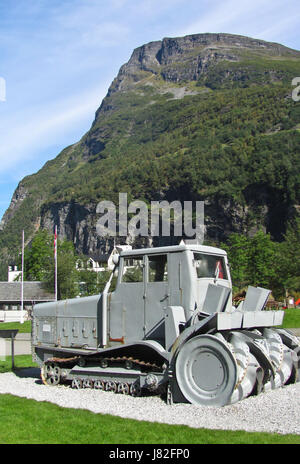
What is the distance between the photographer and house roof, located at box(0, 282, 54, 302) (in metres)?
69.8

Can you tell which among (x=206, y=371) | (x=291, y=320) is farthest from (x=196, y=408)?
(x=291, y=320)

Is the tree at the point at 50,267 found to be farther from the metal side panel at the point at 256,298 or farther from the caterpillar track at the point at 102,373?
the metal side panel at the point at 256,298

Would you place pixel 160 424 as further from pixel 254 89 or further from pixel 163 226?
pixel 254 89

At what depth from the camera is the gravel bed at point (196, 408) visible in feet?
28.4

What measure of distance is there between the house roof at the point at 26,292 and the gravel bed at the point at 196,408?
57.9m

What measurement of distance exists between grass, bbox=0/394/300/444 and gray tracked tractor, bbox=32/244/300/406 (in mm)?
1875

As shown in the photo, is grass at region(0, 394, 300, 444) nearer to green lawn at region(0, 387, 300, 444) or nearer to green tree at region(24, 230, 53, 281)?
green lawn at region(0, 387, 300, 444)

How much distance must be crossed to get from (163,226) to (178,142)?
6421 centimetres

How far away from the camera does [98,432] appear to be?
27.0ft

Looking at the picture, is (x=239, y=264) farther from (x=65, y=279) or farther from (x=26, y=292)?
(x=26, y=292)

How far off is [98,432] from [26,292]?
65240 millimetres

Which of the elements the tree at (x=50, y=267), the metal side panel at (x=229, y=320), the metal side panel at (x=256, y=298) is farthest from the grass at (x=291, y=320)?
the tree at (x=50, y=267)

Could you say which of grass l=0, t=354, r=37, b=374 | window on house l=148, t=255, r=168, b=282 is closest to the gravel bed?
window on house l=148, t=255, r=168, b=282
